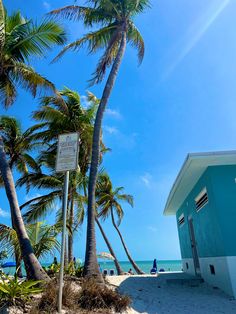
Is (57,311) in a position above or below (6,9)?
below

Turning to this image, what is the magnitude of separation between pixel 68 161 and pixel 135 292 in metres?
5.15

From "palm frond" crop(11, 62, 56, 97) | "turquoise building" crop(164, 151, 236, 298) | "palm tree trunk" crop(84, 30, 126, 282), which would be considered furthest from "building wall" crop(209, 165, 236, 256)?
"palm frond" crop(11, 62, 56, 97)

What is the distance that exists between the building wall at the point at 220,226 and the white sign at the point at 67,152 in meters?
5.68

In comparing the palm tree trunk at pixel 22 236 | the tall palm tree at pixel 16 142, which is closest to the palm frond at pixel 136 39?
the tall palm tree at pixel 16 142

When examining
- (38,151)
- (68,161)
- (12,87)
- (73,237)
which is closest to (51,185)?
(38,151)

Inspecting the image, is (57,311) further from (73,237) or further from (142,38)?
(142,38)

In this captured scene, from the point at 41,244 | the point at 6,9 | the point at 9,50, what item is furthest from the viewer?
the point at 6,9

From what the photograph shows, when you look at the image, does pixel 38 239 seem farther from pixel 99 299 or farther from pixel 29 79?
pixel 29 79

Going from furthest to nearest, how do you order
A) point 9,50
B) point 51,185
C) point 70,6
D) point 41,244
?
point 51,185 → point 70,6 → point 9,50 → point 41,244

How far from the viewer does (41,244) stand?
8359mm

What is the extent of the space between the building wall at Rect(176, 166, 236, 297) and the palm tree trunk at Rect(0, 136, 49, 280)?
5.41 metres

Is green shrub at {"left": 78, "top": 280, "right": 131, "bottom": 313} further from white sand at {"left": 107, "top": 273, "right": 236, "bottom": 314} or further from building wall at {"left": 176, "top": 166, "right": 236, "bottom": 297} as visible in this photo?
building wall at {"left": 176, "top": 166, "right": 236, "bottom": 297}

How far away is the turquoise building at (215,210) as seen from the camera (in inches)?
321

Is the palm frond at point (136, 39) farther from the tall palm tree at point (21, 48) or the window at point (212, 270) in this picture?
the window at point (212, 270)
